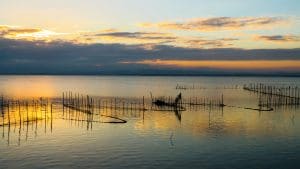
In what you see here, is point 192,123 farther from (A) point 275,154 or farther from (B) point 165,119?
(A) point 275,154

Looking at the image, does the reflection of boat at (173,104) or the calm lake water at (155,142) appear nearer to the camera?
the calm lake water at (155,142)

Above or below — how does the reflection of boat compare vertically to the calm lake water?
above

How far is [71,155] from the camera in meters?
25.2

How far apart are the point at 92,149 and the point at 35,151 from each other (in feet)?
12.2

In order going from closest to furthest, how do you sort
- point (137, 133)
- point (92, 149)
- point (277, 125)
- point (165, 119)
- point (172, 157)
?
point (172, 157), point (92, 149), point (137, 133), point (277, 125), point (165, 119)

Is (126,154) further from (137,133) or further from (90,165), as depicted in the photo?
(137,133)

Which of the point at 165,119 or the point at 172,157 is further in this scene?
the point at 165,119

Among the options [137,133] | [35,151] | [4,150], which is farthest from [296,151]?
[4,150]

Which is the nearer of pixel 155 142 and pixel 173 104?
pixel 155 142

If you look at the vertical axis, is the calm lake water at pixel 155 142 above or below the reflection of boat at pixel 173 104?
below

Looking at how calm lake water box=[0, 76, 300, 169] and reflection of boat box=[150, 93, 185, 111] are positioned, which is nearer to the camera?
calm lake water box=[0, 76, 300, 169]

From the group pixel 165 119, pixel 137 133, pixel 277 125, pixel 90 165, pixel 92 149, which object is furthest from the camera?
pixel 165 119

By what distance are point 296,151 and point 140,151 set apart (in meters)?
10.5

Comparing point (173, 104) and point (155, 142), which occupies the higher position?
point (173, 104)
